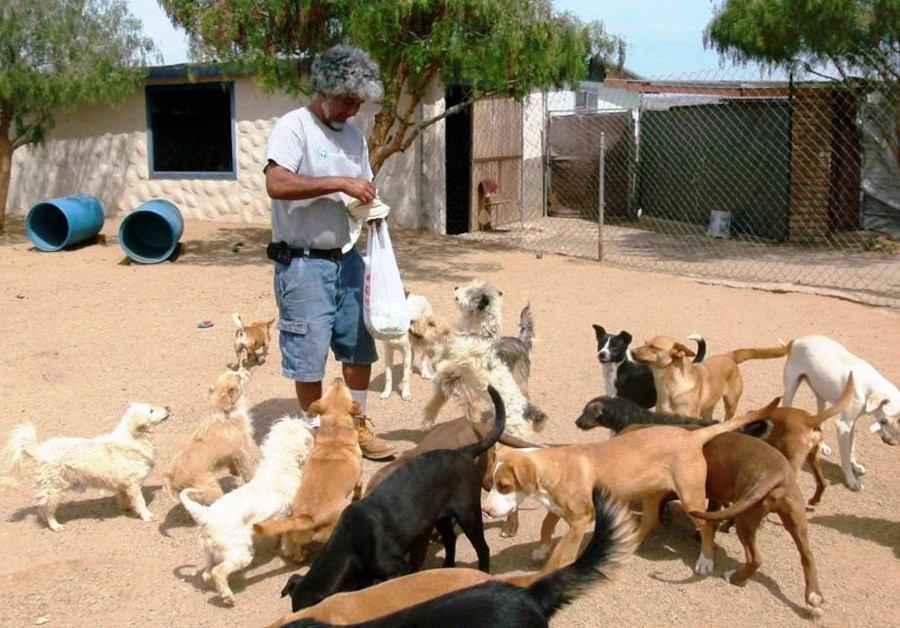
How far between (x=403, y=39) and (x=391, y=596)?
10044 mm

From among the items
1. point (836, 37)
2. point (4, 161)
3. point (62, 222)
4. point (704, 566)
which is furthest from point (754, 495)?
point (4, 161)

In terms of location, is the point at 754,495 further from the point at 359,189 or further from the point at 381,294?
the point at 359,189

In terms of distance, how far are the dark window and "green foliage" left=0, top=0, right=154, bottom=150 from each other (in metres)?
1.88

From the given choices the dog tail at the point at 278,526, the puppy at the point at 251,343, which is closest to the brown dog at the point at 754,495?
the dog tail at the point at 278,526

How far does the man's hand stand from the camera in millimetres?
5086

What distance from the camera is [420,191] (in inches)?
641

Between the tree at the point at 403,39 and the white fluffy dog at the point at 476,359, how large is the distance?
6458 mm

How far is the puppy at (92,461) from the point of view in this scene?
4906 millimetres

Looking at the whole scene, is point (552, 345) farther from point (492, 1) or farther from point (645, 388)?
point (492, 1)

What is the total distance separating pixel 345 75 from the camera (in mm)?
5043

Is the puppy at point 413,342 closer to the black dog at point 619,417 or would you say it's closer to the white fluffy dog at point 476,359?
the white fluffy dog at point 476,359

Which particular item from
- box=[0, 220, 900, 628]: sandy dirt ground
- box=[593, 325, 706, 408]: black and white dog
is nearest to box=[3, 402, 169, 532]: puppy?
box=[0, 220, 900, 628]: sandy dirt ground

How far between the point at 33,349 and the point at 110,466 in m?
4.15

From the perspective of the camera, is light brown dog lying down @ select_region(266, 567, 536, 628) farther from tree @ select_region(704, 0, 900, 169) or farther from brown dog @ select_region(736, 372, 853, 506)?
tree @ select_region(704, 0, 900, 169)
